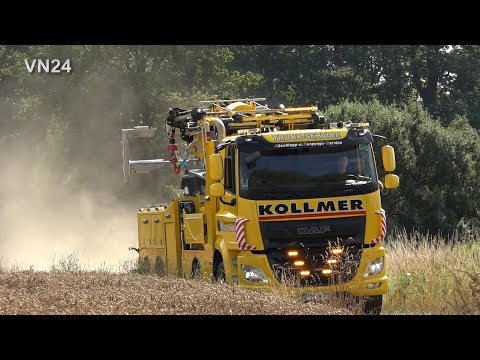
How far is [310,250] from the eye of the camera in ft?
54.6

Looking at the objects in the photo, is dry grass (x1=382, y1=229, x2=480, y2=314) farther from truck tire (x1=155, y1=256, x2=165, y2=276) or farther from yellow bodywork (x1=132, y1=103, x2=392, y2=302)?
truck tire (x1=155, y1=256, x2=165, y2=276)

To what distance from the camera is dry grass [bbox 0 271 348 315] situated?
11.8 meters

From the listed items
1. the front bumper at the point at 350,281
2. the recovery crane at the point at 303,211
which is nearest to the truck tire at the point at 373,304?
the recovery crane at the point at 303,211

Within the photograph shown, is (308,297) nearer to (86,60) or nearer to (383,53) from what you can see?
(86,60)

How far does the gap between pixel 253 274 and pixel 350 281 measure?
4.58ft

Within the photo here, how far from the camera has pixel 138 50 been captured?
46000mm

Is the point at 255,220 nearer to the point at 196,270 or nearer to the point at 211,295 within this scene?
the point at 196,270

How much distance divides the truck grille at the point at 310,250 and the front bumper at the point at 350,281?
0.24 feet

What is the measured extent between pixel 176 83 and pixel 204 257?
26862 mm

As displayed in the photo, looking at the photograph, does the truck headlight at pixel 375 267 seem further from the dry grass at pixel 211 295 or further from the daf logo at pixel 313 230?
the daf logo at pixel 313 230

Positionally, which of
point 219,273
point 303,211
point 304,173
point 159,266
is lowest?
point 159,266

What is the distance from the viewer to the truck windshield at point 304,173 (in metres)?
16.8

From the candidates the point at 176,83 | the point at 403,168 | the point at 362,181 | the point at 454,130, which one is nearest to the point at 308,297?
the point at 362,181

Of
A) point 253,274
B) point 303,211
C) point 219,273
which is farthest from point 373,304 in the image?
point 219,273
